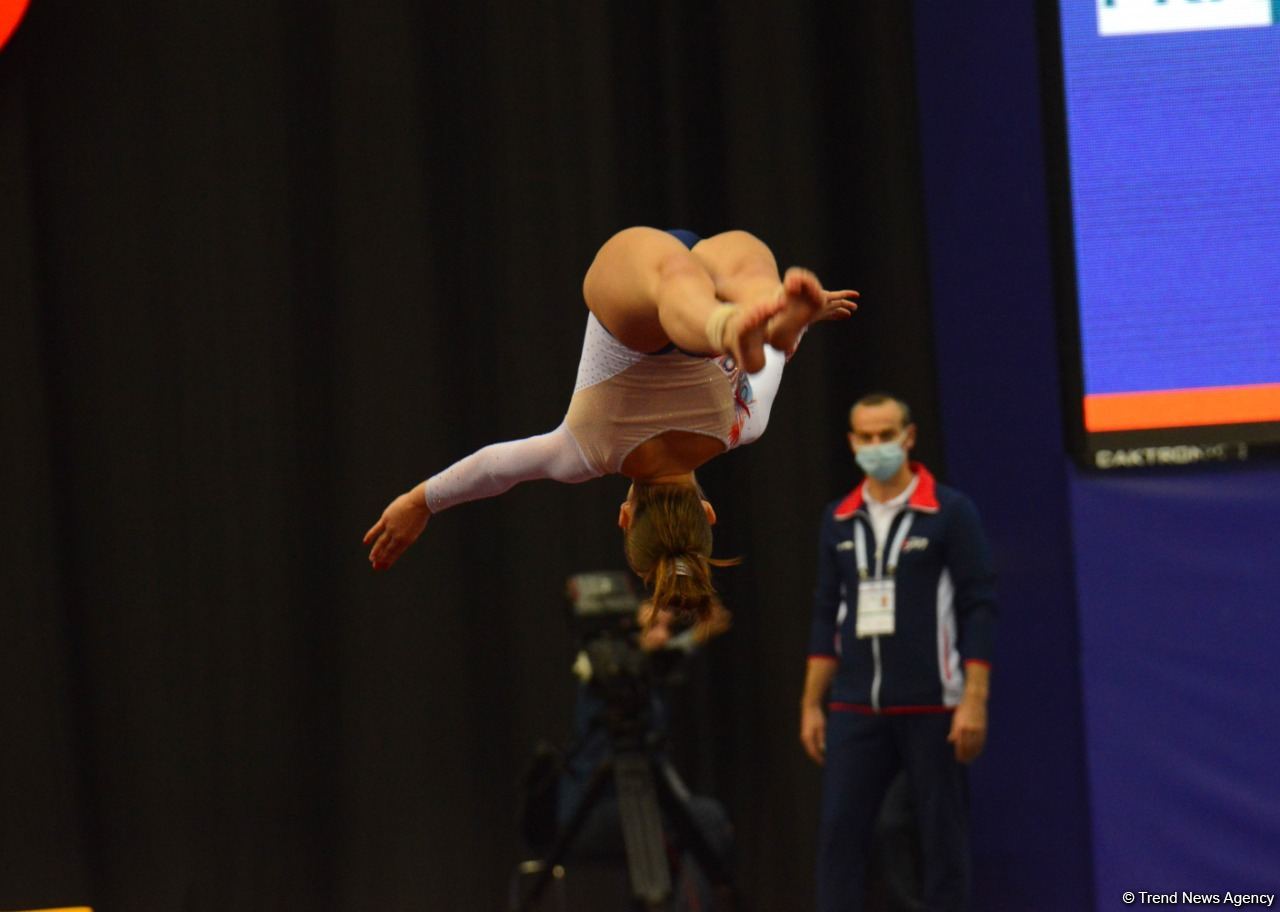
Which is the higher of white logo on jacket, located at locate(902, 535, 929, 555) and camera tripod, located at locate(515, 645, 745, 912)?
white logo on jacket, located at locate(902, 535, 929, 555)

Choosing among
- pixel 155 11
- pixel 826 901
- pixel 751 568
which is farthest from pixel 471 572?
pixel 155 11

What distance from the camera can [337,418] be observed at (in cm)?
507

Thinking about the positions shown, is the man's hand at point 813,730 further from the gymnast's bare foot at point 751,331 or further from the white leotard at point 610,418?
the gymnast's bare foot at point 751,331

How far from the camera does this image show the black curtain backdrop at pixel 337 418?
496 cm

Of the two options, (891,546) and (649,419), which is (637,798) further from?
(649,419)

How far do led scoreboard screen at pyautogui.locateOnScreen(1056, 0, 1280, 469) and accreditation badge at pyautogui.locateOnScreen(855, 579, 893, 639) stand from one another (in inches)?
28.8

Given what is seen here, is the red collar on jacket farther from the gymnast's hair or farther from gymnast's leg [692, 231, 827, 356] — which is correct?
gymnast's leg [692, 231, 827, 356]

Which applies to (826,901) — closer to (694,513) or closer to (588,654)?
(588,654)

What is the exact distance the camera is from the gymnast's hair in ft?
9.65

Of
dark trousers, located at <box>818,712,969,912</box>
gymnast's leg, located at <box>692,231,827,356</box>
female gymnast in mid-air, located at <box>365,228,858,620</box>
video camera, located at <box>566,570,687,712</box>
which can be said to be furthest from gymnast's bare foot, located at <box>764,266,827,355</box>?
dark trousers, located at <box>818,712,969,912</box>

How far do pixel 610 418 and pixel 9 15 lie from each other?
298 cm

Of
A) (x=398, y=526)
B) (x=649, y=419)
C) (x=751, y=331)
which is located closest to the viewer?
(x=751, y=331)

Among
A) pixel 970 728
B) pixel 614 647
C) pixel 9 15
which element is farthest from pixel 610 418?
pixel 9 15

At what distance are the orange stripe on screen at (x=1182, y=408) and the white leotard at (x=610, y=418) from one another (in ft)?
5.73
